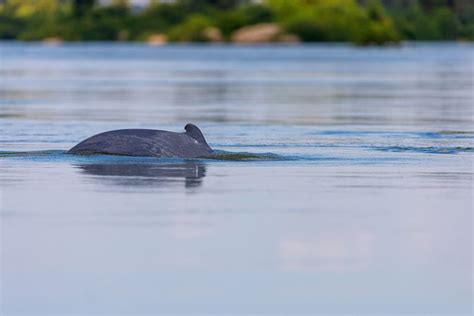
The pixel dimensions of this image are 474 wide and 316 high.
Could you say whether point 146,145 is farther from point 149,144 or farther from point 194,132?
point 194,132

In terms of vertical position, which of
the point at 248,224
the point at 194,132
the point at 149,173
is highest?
the point at 194,132

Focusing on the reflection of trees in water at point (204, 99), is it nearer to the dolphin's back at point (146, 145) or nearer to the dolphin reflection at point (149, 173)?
the dolphin's back at point (146, 145)

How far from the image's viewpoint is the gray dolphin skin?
2080cm

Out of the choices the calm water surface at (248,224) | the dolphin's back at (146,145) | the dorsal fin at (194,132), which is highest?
the dorsal fin at (194,132)

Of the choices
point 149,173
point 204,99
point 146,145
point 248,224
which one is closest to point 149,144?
point 146,145

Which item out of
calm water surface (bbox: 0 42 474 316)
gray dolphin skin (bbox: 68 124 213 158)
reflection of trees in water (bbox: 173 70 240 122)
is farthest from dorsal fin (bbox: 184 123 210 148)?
reflection of trees in water (bbox: 173 70 240 122)

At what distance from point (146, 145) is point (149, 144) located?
0.14 feet

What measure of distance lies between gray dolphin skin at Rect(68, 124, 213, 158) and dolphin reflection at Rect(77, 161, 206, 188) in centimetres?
38

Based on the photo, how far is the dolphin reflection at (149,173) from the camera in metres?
18.2

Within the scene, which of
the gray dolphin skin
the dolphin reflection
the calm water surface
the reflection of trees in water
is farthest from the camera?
the reflection of trees in water

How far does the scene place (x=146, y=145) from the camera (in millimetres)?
20844

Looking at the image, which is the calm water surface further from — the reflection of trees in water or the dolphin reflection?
the reflection of trees in water

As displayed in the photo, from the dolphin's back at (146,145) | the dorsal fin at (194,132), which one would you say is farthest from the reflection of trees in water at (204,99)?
the dolphin's back at (146,145)

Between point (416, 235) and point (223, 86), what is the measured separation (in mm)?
41988
